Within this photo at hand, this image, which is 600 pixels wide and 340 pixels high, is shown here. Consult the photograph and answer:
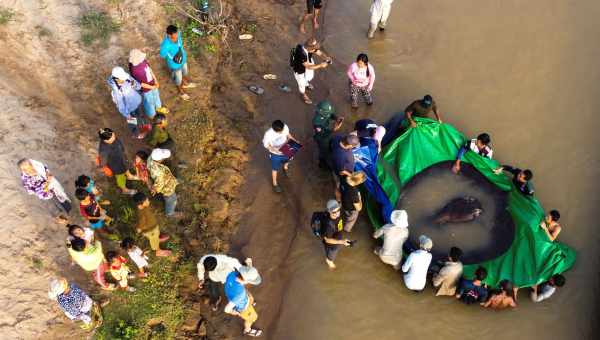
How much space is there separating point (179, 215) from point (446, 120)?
5927 millimetres

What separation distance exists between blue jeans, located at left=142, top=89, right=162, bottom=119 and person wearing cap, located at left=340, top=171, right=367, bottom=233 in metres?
3.87

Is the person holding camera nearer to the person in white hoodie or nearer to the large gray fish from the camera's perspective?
the large gray fish

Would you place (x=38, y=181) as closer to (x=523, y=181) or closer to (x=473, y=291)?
(x=473, y=291)

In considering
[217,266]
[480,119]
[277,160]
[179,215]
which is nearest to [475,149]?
[480,119]

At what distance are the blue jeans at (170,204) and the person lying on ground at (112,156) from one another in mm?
670

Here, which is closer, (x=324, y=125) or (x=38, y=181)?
(x=38, y=181)

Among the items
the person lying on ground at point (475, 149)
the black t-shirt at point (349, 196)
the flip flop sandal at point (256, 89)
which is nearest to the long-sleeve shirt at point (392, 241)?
the black t-shirt at point (349, 196)

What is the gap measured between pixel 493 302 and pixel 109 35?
937cm

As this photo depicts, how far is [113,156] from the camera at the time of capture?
751 cm

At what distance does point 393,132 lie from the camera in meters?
9.23

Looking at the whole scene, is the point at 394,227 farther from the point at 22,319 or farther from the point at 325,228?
the point at 22,319

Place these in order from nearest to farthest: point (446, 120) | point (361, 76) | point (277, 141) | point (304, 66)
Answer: point (277, 141)
point (304, 66)
point (361, 76)
point (446, 120)

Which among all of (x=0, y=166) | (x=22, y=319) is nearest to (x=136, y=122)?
(x=0, y=166)

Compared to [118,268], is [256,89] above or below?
above
